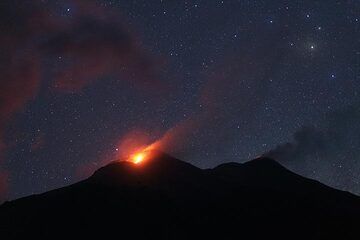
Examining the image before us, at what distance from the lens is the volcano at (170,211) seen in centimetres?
8494

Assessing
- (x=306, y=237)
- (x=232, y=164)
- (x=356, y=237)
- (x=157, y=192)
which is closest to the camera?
(x=356, y=237)

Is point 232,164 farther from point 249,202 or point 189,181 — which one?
point 249,202

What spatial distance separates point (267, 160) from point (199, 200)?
6082 cm

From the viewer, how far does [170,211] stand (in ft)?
313

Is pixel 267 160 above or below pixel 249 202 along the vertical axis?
above

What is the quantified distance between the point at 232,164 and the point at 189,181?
125ft

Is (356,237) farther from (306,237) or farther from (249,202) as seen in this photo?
(249,202)

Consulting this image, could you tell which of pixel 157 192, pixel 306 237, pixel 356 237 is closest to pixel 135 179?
pixel 157 192

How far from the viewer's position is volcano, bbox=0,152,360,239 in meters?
84.9

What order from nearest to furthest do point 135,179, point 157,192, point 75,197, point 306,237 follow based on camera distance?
point 306,237, point 75,197, point 157,192, point 135,179

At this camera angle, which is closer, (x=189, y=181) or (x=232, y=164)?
(x=189, y=181)

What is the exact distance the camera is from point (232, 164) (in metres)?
152

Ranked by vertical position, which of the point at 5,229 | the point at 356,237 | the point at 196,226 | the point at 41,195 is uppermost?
the point at 41,195

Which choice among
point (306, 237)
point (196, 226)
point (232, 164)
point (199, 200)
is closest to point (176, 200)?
point (199, 200)
